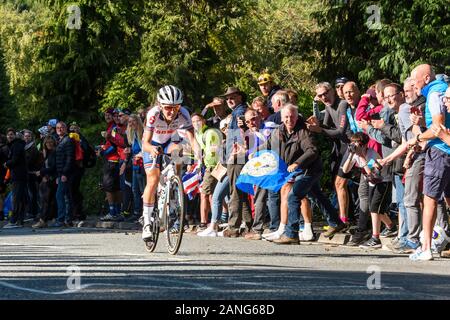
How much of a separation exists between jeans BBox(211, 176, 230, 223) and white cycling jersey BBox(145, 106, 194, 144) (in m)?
4.22

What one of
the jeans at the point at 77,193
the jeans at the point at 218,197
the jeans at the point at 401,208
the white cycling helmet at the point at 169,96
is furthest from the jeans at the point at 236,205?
Result: the jeans at the point at 77,193

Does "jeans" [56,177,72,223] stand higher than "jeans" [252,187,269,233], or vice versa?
"jeans" [56,177,72,223]

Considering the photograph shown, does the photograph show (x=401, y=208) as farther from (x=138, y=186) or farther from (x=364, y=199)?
(x=138, y=186)

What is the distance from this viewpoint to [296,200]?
16.7 m

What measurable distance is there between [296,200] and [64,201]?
27.9 ft

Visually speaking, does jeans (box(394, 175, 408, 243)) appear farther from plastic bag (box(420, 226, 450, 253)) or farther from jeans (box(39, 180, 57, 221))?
jeans (box(39, 180, 57, 221))

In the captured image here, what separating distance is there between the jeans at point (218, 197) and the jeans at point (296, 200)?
9.22 feet

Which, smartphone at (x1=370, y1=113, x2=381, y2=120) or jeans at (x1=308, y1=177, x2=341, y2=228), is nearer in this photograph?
smartphone at (x1=370, y1=113, x2=381, y2=120)

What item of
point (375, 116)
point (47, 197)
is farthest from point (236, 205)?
point (47, 197)

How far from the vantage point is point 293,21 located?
6034 centimetres

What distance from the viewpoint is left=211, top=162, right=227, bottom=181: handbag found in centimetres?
1967

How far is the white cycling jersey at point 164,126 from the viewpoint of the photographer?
1515 centimetres

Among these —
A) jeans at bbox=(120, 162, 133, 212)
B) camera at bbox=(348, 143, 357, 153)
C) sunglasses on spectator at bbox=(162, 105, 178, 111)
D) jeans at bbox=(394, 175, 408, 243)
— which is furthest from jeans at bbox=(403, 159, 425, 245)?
jeans at bbox=(120, 162, 133, 212)
